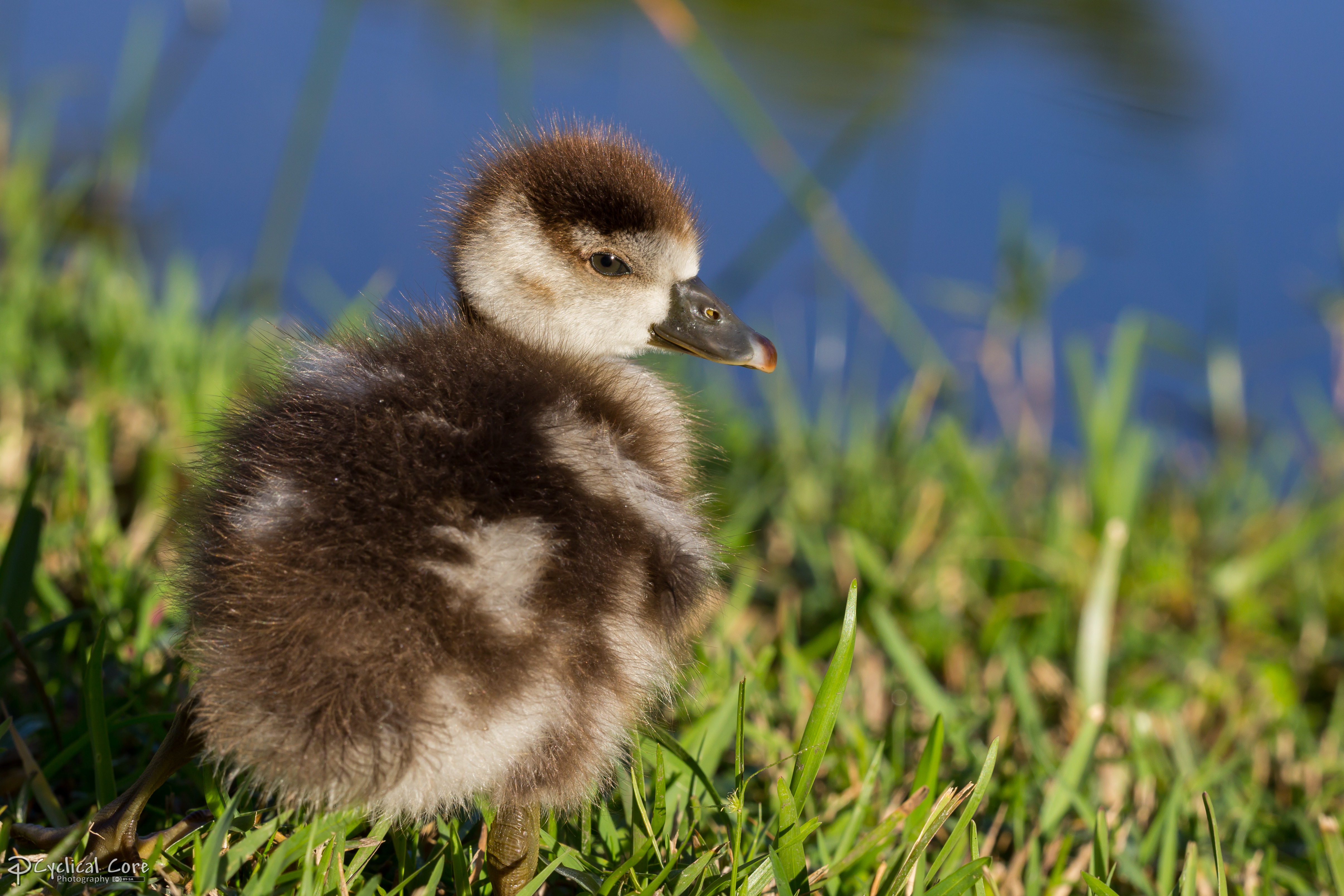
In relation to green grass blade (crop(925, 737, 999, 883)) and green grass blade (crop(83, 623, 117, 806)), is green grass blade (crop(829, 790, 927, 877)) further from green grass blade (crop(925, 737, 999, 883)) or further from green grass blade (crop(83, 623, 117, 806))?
green grass blade (crop(83, 623, 117, 806))

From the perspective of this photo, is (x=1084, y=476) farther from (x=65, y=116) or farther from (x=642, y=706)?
(x=65, y=116)

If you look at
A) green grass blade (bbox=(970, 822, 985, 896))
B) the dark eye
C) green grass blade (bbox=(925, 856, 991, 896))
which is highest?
the dark eye

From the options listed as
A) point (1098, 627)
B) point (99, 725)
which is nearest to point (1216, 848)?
point (1098, 627)

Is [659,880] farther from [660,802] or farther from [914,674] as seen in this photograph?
[914,674]

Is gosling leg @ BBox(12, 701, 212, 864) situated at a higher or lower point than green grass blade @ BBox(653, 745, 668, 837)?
lower

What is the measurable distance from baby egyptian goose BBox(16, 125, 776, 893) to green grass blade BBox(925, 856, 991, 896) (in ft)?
1.61

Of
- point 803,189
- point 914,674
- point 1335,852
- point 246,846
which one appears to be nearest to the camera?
point 246,846

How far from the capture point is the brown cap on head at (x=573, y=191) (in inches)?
82.8

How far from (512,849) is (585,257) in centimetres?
104

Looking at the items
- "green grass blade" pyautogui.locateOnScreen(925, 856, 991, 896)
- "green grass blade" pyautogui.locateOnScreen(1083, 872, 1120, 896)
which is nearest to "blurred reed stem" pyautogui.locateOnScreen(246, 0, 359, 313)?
"green grass blade" pyautogui.locateOnScreen(925, 856, 991, 896)

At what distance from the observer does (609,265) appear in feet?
7.15

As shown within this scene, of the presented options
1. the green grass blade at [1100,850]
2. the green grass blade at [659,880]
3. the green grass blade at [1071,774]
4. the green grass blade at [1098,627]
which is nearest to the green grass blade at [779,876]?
the green grass blade at [659,880]

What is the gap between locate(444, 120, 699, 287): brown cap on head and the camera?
2.10 meters

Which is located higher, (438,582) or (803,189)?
(803,189)
